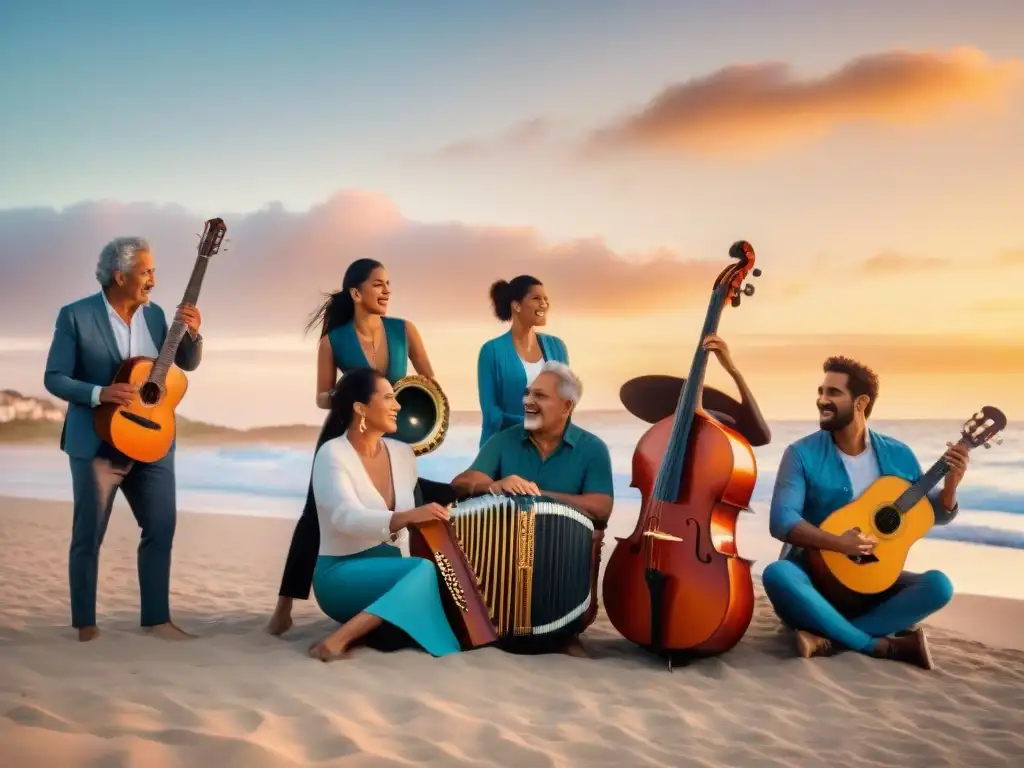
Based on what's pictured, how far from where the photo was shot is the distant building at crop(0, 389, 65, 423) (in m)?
16.3

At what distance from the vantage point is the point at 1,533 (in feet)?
27.1

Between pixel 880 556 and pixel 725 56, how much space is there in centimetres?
912

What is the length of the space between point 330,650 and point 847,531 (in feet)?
6.21

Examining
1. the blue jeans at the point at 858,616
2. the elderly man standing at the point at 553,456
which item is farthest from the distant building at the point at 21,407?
the blue jeans at the point at 858,616

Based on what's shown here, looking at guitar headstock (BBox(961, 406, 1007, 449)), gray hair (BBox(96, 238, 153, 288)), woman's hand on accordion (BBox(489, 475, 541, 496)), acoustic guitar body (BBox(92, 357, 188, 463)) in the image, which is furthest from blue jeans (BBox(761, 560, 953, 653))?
gray hair (BBox(96, 238, 153, 288))

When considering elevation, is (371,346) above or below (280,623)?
above

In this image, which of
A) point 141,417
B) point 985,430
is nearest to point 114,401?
point 141,417

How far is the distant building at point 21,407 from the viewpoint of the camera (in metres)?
16.3

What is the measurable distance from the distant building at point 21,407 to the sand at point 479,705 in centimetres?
1265

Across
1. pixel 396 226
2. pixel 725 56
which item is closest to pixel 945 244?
pixel 725 56

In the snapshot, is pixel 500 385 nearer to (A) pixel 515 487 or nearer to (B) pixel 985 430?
(A) pixel 515 487

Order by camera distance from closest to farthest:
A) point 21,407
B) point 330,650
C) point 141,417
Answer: point 330,650 < point 141,417 < point 21,407

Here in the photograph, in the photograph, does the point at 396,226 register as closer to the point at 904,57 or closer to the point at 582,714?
the point at 904,57

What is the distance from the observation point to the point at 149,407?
418 centimetres
